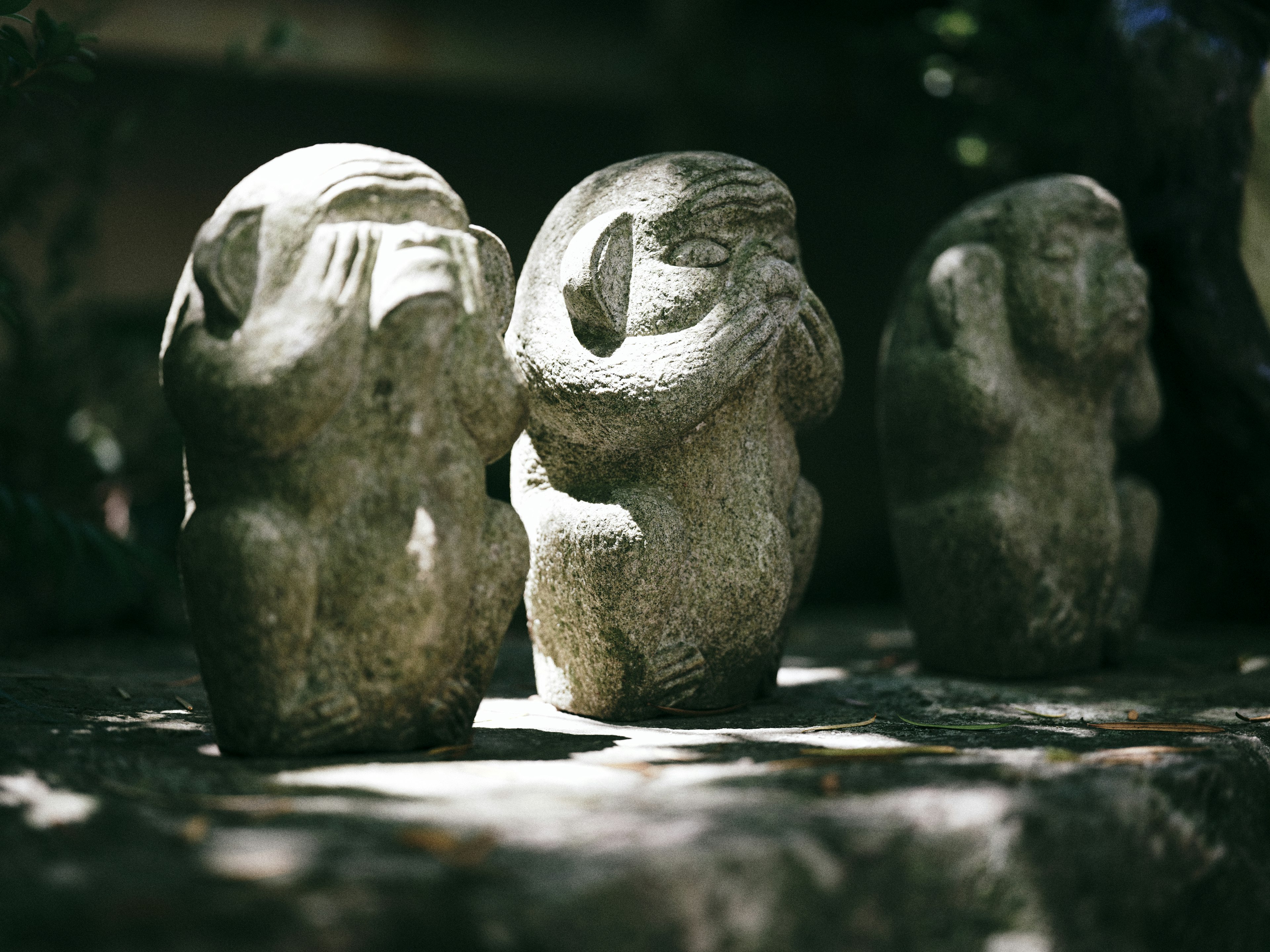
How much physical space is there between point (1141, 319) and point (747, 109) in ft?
14.8

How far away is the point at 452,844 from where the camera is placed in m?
1.88

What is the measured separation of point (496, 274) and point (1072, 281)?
1.97 meters

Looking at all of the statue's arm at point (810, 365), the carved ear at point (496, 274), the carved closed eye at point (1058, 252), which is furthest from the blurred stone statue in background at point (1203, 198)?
the carved ear at point (496, 274)

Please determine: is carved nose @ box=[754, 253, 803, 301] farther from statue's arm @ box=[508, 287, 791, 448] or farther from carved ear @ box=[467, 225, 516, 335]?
carved ear @ box=[467, 225, 516, 335]

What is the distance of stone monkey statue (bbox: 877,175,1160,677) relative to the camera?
3859mm

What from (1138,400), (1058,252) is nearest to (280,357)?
(1058,252)

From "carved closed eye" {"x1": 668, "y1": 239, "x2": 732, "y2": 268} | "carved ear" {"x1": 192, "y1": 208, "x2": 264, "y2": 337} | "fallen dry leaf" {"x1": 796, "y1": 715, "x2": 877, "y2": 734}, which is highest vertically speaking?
"carved closed eye" {"x1": 668, "y1": 239, "x2": 732, "y2": 268}

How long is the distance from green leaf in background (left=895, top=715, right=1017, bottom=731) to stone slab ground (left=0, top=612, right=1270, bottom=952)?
35mm

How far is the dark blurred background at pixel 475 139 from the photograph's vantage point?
5465 mm

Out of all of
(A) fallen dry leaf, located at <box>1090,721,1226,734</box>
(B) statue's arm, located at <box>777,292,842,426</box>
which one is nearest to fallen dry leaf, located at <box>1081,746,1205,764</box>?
(A) fallen dry leaf, located at <box>1090,721,1226,734</box>

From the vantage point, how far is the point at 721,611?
324cm

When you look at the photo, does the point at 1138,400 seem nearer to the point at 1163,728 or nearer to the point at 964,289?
the point at 964,289

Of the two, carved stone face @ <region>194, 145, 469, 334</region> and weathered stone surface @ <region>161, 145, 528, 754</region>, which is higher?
carved stone face @ <region>194, 145, 469, 334</region>

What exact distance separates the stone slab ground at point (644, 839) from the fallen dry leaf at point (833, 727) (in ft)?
0.06
